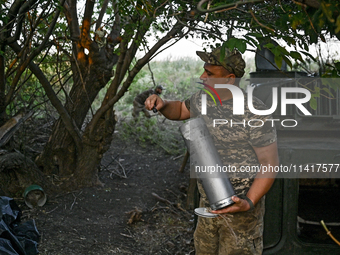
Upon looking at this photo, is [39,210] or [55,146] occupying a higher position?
[55,146]

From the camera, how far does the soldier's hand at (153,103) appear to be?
7.74ft

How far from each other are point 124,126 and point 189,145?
6.19m

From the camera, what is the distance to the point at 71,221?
416cm

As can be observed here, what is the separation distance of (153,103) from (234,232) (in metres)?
0.96

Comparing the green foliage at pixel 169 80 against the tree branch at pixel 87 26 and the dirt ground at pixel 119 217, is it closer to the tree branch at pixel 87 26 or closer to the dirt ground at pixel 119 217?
the dirt ground at pixel 119 217

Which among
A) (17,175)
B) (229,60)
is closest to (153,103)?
(229,60)

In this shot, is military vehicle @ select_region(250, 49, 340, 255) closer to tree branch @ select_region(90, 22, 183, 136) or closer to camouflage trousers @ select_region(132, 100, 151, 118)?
tree branch @ select_region(90, 22, 183, 136)

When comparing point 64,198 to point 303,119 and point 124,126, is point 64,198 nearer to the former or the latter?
point 303,119

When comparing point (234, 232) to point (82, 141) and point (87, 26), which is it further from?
point (87, 26)

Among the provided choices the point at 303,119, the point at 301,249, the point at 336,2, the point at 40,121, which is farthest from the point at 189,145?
the point at 40,121

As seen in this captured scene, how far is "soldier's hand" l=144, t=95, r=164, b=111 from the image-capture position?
2359 millimetres

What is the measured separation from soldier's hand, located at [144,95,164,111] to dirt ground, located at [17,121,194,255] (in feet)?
6.29

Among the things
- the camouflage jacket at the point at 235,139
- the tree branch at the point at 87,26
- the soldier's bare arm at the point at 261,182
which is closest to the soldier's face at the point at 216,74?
the camouflage jacket at the point at 235,139

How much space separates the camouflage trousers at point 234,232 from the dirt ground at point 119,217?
62.3 inches
